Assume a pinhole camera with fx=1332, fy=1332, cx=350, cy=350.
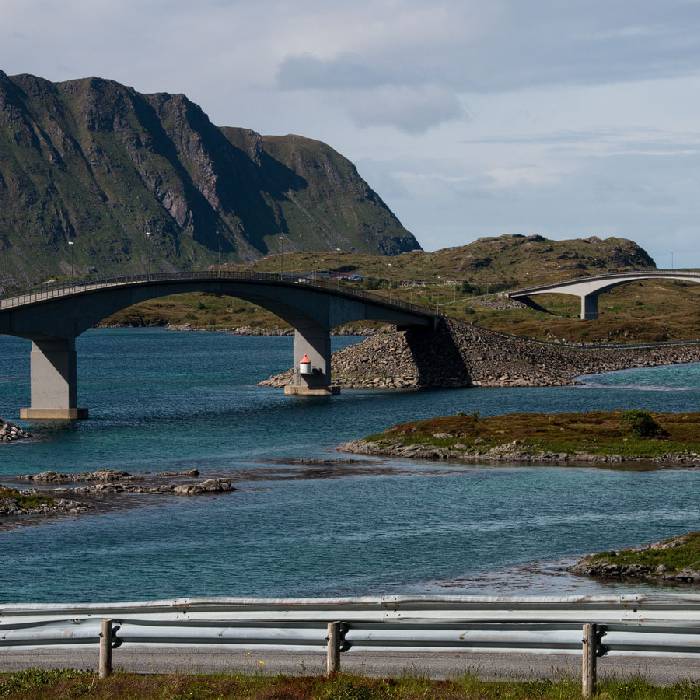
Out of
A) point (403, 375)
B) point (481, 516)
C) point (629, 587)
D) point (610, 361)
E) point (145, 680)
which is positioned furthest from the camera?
point (610, 361)

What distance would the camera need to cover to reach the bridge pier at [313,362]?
461 feet

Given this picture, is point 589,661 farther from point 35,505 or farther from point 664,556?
point 35,505

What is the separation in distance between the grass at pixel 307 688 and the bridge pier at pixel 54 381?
90.6 metres

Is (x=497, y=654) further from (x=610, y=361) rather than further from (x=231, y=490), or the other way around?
(x=610, y=361)

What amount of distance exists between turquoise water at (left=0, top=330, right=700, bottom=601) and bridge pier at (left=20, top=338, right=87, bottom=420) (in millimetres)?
6121

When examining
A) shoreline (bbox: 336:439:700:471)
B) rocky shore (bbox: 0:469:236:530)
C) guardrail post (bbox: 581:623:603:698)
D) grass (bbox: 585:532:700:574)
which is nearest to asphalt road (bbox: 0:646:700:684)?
guardrail post (bbox: 581:623:603:698)

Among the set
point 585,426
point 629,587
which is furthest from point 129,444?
point 629,587

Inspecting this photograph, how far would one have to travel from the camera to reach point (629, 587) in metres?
42.3

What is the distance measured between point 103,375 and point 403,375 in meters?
42.7

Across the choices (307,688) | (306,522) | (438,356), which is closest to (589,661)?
(307,688)

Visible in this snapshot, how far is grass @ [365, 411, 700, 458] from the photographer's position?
80.9 meters

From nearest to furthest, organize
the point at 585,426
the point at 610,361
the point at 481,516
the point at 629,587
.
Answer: the point at 629,587
the point at 481,516
the point at 585,426
the point at 610,361

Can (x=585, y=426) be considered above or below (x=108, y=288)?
below

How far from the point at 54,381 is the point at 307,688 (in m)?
94.6
